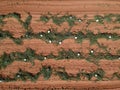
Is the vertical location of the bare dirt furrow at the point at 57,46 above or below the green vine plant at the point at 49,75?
above

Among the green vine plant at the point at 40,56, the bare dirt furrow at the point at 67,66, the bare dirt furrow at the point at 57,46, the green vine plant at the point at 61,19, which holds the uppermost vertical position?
the green vine plant at the point at 61,19

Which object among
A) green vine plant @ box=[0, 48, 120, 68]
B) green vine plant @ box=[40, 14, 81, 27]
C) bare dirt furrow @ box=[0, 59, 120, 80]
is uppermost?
green vine plant @ box=[40, 14, 81, 27]

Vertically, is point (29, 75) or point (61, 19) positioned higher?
point (61, 19)

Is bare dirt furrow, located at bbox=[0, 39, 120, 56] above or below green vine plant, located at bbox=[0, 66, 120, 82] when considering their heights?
above

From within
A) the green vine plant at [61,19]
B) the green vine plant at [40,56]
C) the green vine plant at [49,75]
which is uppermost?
the green vine plant at [61,19]

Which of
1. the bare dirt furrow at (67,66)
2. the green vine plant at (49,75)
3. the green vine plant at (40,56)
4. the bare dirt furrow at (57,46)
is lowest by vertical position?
the green vine plant at (49,75)
